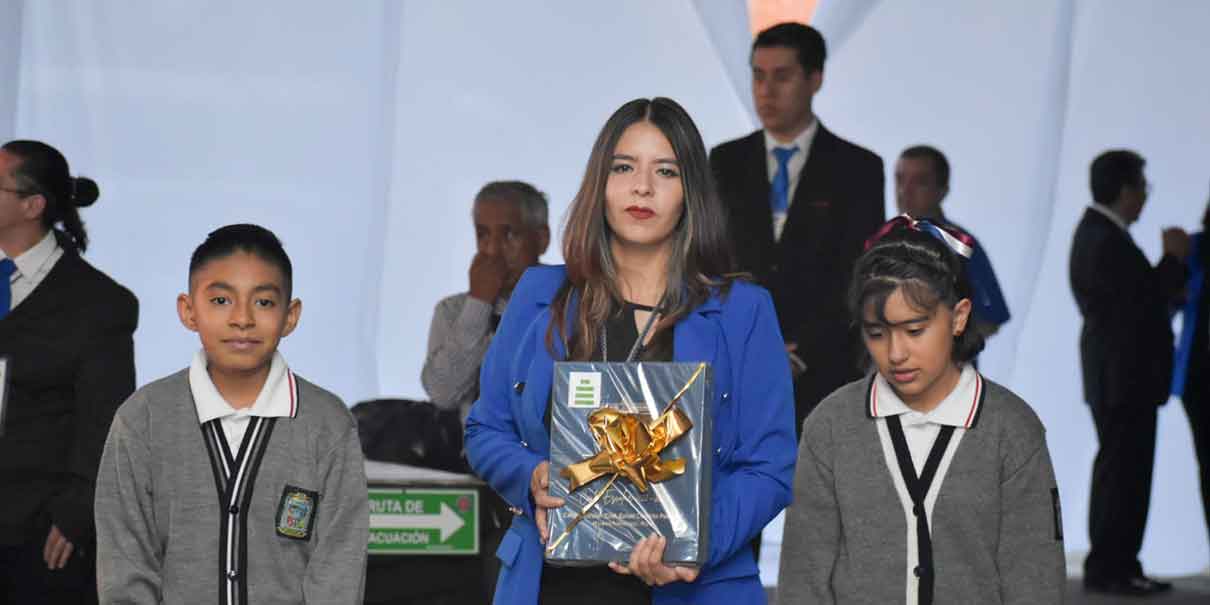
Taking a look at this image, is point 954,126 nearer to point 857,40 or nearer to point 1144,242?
point 857,40

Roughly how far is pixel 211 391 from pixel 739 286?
3.02 feet

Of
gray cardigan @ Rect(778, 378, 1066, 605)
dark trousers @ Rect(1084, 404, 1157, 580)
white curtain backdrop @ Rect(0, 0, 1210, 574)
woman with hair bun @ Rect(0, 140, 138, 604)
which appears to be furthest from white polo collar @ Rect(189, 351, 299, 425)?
dark trousers @ Rect(1084, 404, 1157, 580)

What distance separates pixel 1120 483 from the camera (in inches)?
249

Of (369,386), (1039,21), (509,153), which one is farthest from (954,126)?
(369,386)

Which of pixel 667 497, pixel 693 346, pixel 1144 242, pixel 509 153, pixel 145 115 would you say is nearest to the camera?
pixel 667 497

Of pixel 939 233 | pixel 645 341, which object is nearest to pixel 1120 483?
pixel 939 233

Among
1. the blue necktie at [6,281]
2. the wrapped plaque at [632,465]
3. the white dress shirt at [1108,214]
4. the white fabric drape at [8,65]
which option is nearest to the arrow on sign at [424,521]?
the blue necktie at [6,281]

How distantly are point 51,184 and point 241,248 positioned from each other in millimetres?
1386

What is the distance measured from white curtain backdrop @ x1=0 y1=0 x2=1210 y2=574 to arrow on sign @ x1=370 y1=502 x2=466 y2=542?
858mm

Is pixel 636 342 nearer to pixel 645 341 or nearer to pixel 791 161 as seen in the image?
pixel 645 341

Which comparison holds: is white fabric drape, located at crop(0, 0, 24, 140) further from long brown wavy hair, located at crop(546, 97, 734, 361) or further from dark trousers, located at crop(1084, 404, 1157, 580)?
dark trousers, located at crop(1084, 404, 1157, 580)

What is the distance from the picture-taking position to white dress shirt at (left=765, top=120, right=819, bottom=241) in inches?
185

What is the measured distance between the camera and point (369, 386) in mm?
5500

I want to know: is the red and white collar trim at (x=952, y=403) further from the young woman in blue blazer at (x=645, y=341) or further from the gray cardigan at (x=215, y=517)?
the gray cardigan at (x=215, y=517)
